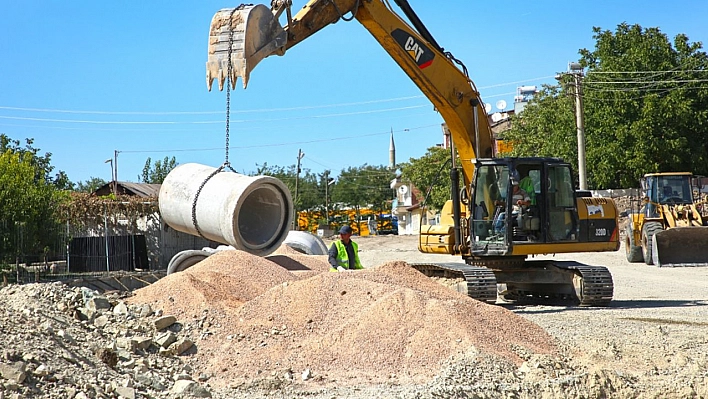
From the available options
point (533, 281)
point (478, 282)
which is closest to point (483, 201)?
point (478, 282)

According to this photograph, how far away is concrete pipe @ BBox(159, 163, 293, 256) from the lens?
13680 millimetres

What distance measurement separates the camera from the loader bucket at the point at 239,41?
10969 mm

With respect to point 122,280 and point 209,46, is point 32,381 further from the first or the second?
point 122,280

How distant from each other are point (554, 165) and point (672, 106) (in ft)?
76.0

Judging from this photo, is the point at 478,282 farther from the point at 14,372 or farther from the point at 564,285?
the point at 14,372

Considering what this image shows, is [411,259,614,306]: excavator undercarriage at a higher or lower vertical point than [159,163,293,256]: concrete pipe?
lower

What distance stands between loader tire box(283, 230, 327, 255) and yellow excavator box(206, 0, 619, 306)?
5.98 meters

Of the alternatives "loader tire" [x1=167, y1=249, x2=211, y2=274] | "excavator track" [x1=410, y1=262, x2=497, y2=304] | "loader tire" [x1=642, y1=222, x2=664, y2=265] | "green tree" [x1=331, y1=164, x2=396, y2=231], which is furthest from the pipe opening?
"green tree" [x1=331, y1=164, x2=396, y2=231]

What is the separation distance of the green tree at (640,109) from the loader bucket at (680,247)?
14297 mm

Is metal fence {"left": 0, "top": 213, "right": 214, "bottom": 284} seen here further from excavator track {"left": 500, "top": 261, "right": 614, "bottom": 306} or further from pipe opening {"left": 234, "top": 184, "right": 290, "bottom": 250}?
excavator track {"left": 500, "top": 261, "right": 614, "bottom": 306}

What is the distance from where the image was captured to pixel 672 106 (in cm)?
3378

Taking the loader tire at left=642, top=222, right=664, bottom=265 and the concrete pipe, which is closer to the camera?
the concrete pipe

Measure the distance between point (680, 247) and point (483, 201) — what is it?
9248 mm

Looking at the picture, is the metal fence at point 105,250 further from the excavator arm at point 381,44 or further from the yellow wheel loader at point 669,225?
the yellow wheel loader at point 669,225
